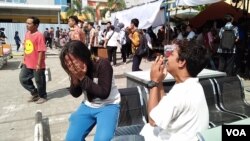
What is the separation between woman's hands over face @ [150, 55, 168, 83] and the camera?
2.57m

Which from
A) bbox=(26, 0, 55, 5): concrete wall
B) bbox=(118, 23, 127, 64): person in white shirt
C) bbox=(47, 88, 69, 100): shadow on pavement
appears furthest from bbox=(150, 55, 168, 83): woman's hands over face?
bbox=(26, 0, 55, 5): concrete wall

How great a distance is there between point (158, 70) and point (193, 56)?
0.41 metres

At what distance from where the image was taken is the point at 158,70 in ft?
8.52

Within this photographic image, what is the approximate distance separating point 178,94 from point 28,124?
13.0 feet

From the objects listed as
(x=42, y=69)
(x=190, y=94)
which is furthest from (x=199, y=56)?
(x=42, y=69)

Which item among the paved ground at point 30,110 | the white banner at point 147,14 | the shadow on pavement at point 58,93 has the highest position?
the white banner at point 147,14

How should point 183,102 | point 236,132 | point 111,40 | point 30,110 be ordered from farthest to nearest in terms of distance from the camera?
point 111,40
point 30,110
point 183,102
point 236,132

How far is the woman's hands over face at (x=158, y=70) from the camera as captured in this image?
8.42 ft

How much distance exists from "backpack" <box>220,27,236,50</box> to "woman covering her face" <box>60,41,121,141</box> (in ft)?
19.9

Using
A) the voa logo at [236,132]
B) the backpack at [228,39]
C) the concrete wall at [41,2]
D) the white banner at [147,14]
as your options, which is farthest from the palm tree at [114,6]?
the voa logo at [236,132]

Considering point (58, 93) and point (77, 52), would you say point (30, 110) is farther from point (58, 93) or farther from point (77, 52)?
point (77, 52)

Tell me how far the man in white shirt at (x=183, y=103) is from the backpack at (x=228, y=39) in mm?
6713

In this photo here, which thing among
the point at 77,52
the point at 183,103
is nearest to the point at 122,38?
the point at 77,52

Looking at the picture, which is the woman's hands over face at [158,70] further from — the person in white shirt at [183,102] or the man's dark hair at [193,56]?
the man's dark hair at [193,56]
